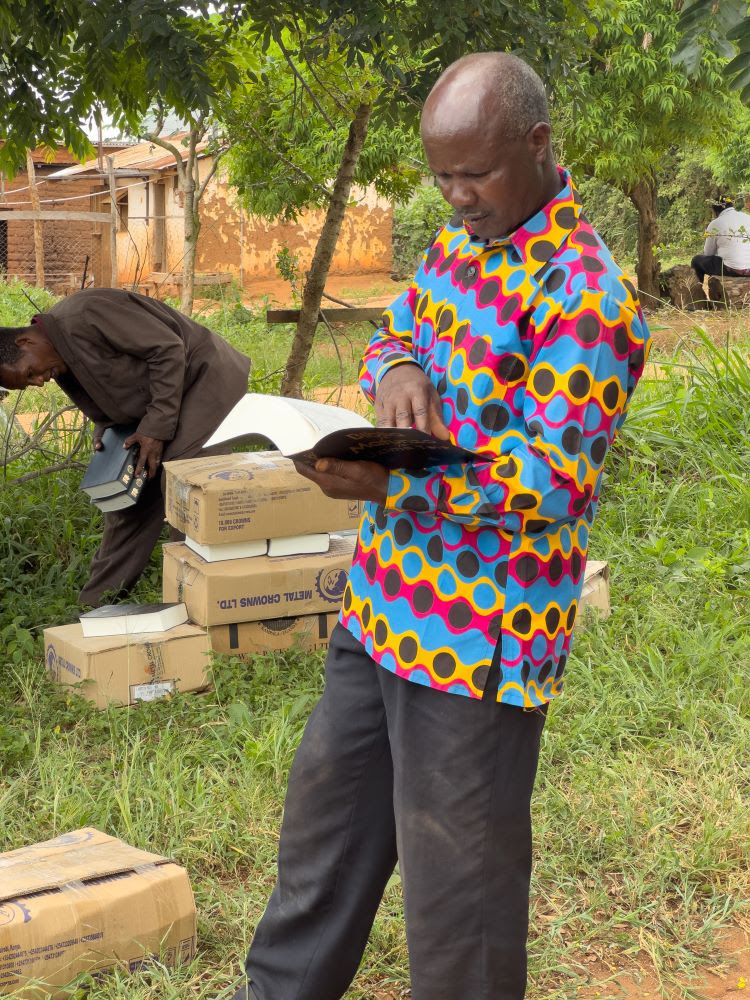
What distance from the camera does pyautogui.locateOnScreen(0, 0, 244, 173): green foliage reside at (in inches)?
137

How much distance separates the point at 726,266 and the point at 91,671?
34.9 feet

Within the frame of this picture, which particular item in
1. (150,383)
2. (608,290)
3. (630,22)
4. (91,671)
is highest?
(630,22)

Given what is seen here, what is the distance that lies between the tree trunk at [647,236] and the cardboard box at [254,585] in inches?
422

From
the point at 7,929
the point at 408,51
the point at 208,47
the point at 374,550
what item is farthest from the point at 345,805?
the point at 208,47

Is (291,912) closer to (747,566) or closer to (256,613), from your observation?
(256,613)

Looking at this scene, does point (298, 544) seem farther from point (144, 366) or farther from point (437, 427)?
point (437, 427)

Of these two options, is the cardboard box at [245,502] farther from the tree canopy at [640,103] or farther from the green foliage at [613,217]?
the green foliage at [613,217]

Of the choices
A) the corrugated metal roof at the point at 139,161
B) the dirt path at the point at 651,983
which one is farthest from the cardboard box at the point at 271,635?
the corrugated metal roof at the point at 139,161

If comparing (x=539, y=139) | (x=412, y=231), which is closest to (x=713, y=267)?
(x=412, y=231)

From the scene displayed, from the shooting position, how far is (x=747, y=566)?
15.2 ft

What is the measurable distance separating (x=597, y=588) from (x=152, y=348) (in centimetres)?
199

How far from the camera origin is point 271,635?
4.18 meters

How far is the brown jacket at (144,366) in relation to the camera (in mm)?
4410

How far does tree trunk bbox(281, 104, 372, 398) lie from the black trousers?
4.42 m
